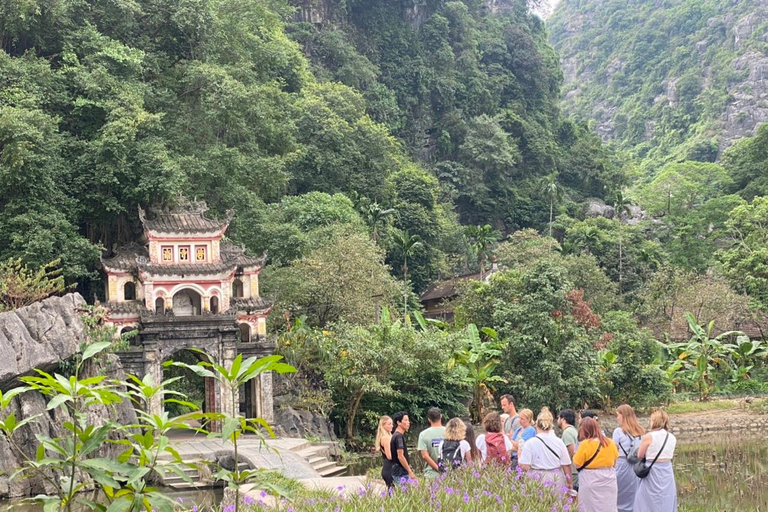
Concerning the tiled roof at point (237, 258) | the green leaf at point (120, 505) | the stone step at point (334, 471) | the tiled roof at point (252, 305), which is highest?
the tiled roof at point (237, 258)

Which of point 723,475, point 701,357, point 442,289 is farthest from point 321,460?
point 442,289

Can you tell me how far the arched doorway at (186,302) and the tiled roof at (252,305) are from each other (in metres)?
0.89

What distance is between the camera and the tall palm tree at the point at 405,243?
38531mm

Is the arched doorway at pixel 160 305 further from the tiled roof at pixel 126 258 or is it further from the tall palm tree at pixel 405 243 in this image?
the tall palm tree at pixel 405 243

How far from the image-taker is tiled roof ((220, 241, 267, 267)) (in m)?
23.2

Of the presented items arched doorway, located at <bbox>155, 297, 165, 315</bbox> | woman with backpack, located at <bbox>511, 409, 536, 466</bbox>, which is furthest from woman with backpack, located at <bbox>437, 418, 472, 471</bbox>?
arched doorway, located at <bbox>155, 297, 165, 315</bbox>

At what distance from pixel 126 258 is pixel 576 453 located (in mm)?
16350

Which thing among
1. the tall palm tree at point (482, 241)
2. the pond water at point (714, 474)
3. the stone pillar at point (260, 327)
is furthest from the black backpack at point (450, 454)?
the tall palm tree at point (482, 241)

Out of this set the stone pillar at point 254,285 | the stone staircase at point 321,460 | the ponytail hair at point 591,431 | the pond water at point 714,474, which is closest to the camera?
the ponytail hair at point 591,431

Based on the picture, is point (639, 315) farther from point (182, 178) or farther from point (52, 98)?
point (52, 98)

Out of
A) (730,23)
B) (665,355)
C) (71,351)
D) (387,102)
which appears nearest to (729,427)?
(665,355)

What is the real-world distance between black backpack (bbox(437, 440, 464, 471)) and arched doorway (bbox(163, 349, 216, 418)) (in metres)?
9.76

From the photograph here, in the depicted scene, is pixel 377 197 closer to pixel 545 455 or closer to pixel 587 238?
pixel 587 238

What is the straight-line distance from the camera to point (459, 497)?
752 centimetres
